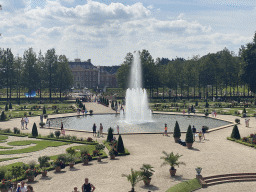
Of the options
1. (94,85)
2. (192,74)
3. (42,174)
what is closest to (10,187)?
(42,174)

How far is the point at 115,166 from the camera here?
2234 cm

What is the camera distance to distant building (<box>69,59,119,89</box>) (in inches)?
6619

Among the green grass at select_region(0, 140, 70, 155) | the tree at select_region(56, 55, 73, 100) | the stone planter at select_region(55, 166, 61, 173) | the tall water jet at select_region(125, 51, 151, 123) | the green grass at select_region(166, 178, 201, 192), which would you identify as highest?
the tree at select_region(56, 55, 73, 100)

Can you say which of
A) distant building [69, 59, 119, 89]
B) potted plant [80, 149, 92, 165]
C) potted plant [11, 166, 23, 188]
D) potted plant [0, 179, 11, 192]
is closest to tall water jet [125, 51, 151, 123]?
potted plant [80, 149, 92, 165]

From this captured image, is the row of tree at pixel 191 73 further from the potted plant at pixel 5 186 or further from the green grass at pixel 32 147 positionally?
the potted plant at pixel 5 186

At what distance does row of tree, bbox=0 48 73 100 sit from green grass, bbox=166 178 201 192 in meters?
79.1

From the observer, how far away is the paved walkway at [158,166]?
18.4 metres

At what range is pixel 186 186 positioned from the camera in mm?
18078

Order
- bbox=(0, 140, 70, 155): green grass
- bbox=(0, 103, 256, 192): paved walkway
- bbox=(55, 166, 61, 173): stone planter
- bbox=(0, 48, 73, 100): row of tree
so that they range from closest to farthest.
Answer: bbox=(0, 103, 256, 192): paved walkway
bbox=(55, 166, 61, 173): stone planter
bbox=(0, 140, 70, 155): green grass
bbox=(0, 48, 73, 100): row of tree

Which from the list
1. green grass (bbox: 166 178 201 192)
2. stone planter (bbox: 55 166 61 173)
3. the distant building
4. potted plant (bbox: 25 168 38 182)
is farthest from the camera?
the distant building

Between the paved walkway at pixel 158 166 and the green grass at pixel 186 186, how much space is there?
1.77 ft

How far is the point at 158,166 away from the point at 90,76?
151m

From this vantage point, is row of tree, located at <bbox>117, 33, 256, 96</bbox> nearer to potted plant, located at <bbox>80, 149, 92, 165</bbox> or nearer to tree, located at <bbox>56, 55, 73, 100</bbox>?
tree, located at <bbox>56, 55, 73, 100</bbox>

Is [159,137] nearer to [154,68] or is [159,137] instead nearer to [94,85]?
[154,68]
